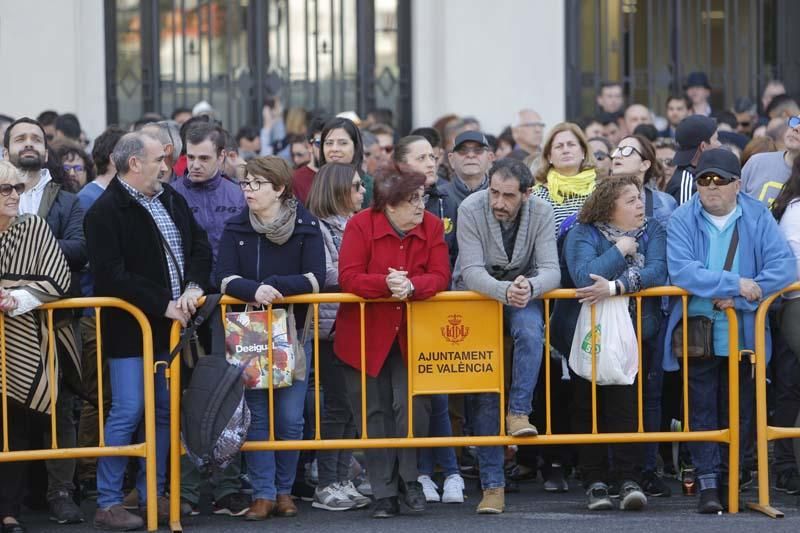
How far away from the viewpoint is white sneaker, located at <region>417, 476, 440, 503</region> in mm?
8672

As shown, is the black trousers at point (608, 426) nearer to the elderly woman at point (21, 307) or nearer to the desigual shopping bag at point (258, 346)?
the desigual shopping bag at point (258, 346)

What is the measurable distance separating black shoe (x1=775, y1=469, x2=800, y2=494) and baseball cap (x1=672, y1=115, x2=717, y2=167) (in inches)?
82.8

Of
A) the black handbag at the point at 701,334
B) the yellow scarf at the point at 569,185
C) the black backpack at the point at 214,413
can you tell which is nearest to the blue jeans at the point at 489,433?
the black handbag at the point at 701,334

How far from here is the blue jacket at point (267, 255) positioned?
820 centimetres

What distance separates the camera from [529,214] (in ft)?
27.2

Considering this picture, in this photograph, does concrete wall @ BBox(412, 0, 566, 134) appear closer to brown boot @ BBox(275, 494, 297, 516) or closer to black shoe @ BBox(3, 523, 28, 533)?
brown boot @ BBox(275, 494, 297, 516)

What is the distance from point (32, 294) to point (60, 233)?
104 cm

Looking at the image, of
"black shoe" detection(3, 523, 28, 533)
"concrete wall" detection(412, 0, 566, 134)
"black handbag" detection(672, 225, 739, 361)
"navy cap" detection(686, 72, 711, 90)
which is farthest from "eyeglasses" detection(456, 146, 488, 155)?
"navy cap" detection(686, 72, 711, 90)

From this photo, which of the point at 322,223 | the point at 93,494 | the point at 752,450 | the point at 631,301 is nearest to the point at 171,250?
the point at 322,223

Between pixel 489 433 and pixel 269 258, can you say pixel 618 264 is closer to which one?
pixel 489 433

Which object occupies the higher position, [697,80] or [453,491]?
[697,80]

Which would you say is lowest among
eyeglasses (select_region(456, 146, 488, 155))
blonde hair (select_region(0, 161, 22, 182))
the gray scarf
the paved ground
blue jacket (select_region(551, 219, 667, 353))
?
the paved ground

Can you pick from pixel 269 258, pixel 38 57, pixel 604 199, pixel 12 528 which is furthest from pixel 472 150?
pixel 38 57

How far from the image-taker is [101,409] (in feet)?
26.2
